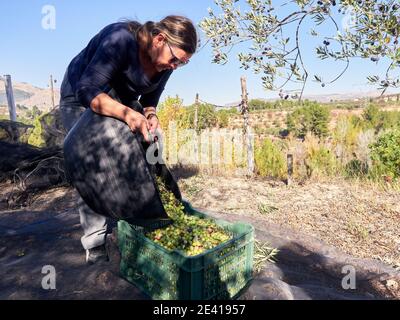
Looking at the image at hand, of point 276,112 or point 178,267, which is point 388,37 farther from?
point 276,112

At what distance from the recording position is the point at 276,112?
175 ft

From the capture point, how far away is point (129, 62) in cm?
225

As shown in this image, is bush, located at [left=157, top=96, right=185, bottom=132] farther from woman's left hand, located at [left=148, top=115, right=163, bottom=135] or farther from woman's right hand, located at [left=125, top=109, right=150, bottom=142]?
woman's right hand, located at [left=125, top=109, right=150, bottom=142]

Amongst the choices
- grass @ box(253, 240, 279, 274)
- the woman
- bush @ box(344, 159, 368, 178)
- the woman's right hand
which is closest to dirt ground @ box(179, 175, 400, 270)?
grass @ box(253, 240, 279, 274)

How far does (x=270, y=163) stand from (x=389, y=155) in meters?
2.83

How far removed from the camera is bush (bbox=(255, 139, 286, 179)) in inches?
336

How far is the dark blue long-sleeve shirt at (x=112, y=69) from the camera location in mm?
2025

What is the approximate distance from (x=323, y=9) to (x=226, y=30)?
928mm

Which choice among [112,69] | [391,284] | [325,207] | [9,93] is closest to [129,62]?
[112,69]

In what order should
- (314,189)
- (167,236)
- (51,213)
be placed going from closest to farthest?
1. (167,236)
2. (51,213)
3. (314,189)

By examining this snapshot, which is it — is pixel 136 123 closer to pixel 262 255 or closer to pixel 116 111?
pixel 116 111
